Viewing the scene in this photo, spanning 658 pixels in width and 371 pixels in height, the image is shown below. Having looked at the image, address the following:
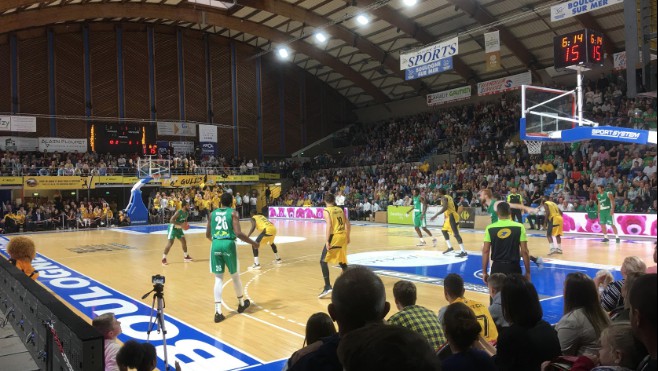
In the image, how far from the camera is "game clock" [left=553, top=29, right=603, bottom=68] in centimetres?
1141

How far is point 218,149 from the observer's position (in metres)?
35.8

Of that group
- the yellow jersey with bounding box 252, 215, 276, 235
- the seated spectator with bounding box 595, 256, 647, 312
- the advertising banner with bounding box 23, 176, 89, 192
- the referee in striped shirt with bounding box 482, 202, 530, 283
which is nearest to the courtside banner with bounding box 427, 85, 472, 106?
the advertising banner with bounding box 23, 176, 89, 192

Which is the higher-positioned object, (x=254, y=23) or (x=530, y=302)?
(x=254, y=23)

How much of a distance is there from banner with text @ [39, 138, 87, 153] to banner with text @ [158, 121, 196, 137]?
4547mm

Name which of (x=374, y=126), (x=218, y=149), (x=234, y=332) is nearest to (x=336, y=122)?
(x=374, y=126)

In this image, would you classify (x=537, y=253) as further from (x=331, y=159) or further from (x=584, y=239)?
(x=331, y=159)

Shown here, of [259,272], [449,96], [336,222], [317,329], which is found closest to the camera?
[317,329]

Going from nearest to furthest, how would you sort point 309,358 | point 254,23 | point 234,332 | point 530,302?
point 309,358
point 530,302
point 234,332
point 254,23

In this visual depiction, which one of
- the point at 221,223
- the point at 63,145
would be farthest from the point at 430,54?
the point at 63,145

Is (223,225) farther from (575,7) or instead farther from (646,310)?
(575,7)

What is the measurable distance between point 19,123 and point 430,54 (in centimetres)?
2280

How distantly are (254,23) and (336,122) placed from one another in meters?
12.6

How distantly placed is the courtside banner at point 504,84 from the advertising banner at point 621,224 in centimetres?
1124

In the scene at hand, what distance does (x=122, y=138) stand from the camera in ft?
101
